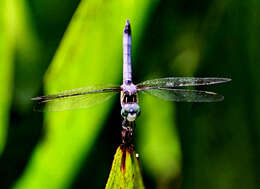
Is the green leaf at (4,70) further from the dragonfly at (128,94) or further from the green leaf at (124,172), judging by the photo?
the green leaf at (124,172)

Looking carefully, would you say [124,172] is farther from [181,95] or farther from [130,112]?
[181,95]

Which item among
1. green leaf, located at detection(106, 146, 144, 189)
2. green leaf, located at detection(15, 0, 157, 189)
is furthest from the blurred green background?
green leaf, located at detection(106, 146, 144, 189)

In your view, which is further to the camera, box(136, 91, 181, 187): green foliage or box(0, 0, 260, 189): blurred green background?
box(136, 91, 181, 187): green foliage

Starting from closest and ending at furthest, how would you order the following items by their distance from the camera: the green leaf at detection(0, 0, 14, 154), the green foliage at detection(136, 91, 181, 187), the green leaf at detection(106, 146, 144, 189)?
the green leaf at detection(106, 146, 144, 189), the green leaf at detection(0, 0, 14, 154), the green foliage at detection(136, 91, 181, 187)

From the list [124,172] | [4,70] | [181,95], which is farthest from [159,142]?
[4,70]

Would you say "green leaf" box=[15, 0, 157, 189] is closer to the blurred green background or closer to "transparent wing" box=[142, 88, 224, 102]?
the blurred green background

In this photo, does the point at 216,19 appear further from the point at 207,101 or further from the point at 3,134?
the point at 3,134

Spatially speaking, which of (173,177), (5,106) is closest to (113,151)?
(173,177)
